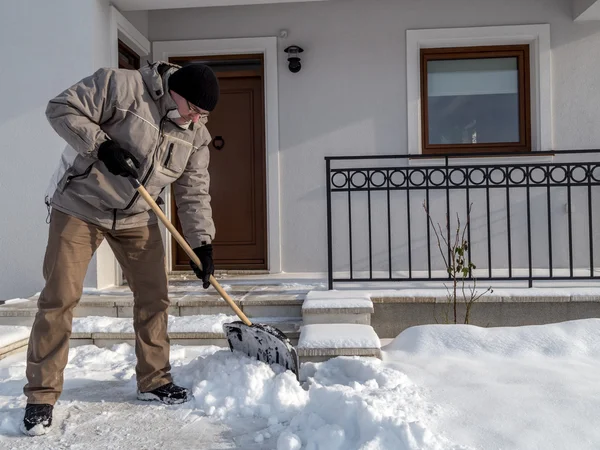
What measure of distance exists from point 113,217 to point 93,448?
92 cm

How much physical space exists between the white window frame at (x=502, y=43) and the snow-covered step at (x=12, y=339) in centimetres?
354

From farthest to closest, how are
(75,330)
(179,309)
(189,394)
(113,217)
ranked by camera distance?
(179,309), (75,330), (189,394), (113,217)

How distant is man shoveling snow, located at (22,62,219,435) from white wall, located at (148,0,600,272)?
285 cm

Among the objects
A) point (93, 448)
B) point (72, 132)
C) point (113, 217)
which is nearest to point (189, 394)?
point (93, 448)

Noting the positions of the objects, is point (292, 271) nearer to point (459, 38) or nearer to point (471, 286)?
point (471, 286)

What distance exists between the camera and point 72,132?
2.15 meters

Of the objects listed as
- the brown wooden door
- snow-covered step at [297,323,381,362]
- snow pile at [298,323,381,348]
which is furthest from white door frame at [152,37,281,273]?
snow-covered step at [297,323,381,362]

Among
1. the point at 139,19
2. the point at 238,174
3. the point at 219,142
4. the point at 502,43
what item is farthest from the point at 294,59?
the point at 502,43

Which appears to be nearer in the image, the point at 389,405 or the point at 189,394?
the point at 389,405

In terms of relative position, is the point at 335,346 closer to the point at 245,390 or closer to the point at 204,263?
the point at 245,390

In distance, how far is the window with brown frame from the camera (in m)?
5.36

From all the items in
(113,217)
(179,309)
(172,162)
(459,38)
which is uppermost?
(459,38)

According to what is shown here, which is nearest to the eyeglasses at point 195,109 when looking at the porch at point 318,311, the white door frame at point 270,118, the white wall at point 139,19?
the porch at point 318,311

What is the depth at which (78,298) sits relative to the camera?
235 centimetres
